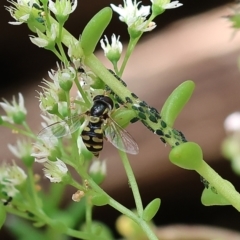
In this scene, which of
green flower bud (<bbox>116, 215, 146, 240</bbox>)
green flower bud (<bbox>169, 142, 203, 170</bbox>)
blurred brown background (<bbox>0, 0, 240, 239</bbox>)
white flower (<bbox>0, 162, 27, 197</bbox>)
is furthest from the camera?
blurred brown background (<bbox>0, 0, 240, 239</bbox>)

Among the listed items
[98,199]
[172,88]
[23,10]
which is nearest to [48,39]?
[23,10]

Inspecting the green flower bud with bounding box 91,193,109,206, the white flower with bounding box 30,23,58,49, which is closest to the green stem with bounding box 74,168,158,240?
the green flower bud with bounding box 91,193,109,206

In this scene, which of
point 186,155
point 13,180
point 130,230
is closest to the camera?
point 186,155

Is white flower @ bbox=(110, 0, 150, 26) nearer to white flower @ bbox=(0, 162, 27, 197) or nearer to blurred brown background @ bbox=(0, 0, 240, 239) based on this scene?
white flower @ bbox=(0, 162, 27, 197)

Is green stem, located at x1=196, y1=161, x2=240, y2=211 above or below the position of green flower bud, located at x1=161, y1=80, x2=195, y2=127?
below

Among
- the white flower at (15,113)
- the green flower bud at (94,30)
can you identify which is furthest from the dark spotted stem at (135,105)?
the white flower at (15,113)

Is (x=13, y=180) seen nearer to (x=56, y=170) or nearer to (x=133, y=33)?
(x=56, y=170)
